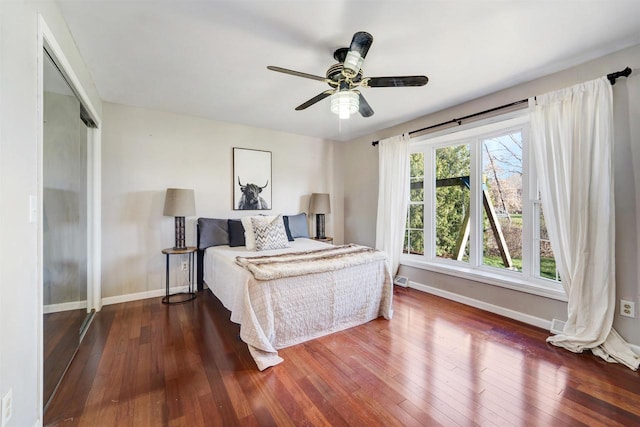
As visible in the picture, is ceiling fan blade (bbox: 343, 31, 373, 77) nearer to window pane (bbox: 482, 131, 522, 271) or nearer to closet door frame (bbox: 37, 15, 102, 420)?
closet door frame (bbox: 37, 15, 102, 420)

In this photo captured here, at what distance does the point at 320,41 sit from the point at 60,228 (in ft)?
7.51

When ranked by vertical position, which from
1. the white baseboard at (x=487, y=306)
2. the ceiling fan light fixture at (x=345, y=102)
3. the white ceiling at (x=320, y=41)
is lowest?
the white baseboard at (x=487, y=306)

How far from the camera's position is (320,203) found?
4.38 meters

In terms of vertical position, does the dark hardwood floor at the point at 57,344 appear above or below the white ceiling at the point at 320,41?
below

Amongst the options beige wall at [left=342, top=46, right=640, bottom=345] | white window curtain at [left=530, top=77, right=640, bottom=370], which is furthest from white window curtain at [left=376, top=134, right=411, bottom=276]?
white window curtain at [left=530, top=77, right=640, bottom=370]

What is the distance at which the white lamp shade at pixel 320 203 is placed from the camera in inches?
172

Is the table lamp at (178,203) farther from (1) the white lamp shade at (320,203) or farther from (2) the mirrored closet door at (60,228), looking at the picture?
(1) the white lamp shade at (320,203)

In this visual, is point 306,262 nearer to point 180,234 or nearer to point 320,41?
point 320,41

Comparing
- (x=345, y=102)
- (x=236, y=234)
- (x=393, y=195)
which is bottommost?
(x=236, y=234)

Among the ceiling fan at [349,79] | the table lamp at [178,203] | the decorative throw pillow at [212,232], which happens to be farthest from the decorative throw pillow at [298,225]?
the ceiling fan at [349,79]

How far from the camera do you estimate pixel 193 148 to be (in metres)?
3.62

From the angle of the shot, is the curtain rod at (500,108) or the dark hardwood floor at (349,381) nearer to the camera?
the dark hardwood floor at (349,381)

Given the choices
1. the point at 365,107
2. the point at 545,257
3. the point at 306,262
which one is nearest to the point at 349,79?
the point at 365,107
